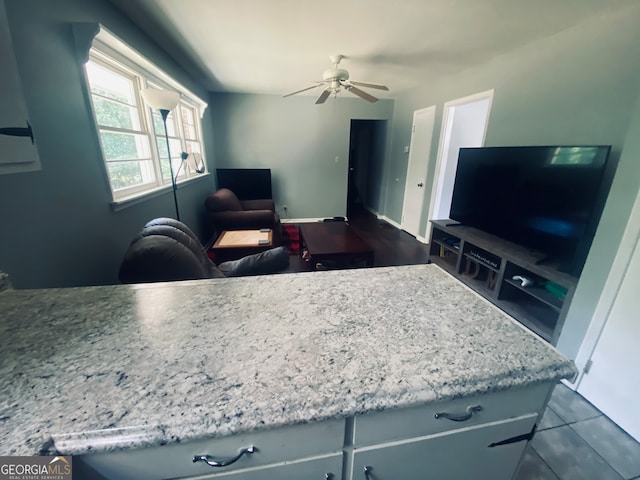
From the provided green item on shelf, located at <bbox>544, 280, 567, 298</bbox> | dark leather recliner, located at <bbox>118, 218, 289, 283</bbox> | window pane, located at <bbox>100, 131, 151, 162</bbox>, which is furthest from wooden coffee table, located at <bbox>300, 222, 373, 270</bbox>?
window pane, located at <bbox>100, 131, 151, 162</bbox>

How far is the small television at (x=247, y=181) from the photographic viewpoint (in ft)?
15.1

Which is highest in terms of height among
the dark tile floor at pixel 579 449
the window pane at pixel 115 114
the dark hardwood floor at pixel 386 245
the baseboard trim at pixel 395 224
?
the window pane at pixel 115 114

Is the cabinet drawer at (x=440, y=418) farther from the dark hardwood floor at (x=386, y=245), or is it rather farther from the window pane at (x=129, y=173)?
the dark hardwood floor at (x=386, y=245)

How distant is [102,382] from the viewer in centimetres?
55

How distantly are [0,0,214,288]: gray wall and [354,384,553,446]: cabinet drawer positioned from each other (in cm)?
155

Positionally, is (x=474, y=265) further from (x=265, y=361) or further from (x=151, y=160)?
(x=151, y=160)

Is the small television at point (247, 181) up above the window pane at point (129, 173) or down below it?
below

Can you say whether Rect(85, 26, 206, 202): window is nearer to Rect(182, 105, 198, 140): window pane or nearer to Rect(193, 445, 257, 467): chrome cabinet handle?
Rect(182, 105, 198, 140): window pane

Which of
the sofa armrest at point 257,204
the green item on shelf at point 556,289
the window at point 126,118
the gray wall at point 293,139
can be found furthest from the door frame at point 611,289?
the gray wall at point 293,139

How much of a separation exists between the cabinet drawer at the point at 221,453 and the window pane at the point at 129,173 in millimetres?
1925

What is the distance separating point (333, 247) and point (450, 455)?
85.1 inches

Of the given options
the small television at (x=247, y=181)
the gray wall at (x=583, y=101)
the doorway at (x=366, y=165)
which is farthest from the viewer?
the doorway at (x=366, y=165)

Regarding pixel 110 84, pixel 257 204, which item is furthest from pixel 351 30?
pixel 257 204

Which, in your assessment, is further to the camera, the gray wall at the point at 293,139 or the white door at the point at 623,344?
the gray wall at the point at 293,139
